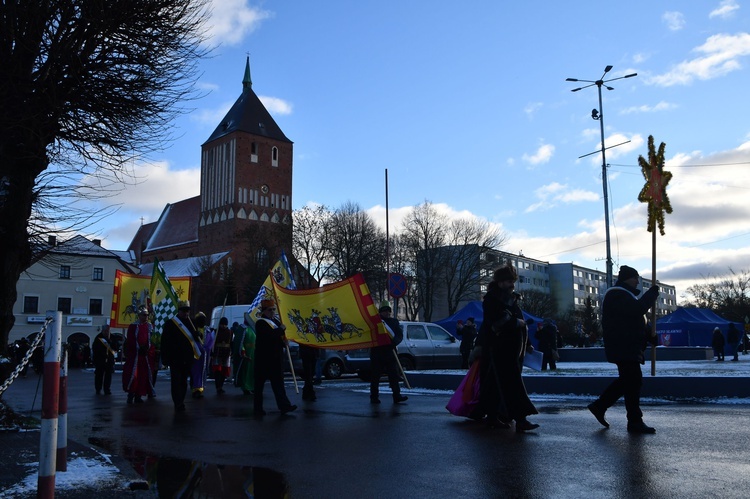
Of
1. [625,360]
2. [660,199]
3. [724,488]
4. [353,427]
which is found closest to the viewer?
[724,488]

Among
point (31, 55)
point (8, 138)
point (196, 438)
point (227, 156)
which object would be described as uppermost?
point (227, 156)

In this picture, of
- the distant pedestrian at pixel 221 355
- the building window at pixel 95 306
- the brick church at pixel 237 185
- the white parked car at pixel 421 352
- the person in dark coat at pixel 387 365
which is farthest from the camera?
the brick church at pixel 237 185

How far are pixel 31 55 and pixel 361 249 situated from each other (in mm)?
50843

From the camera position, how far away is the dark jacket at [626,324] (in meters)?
7.58

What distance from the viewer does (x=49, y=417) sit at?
13.7ft

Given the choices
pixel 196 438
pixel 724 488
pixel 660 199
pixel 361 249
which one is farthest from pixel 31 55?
pixel 361 249

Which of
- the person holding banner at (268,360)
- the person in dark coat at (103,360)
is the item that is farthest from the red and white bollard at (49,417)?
the person in dark coat at (103,360)

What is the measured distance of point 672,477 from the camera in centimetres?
497

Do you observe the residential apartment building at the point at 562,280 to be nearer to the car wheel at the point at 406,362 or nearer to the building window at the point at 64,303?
the building window at the point at 64,303

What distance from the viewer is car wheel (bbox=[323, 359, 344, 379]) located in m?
21.7

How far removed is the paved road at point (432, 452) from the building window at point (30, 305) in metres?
58.6

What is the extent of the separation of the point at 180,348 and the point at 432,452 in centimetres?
728

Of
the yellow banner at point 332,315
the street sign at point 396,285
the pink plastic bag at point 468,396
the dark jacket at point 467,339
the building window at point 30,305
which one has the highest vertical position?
the building window at point 30,305

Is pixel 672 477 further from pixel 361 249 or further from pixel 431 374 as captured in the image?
pixel 361 249
